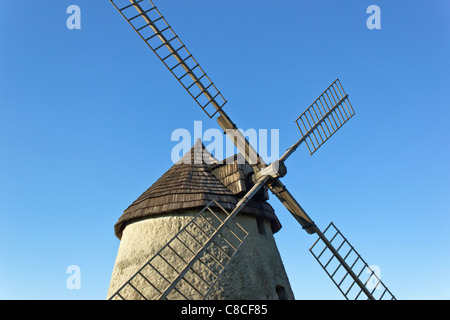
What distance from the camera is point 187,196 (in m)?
8.08

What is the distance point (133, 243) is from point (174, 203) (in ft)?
4.10

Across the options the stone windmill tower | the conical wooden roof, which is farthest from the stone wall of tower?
the conical wooden roof

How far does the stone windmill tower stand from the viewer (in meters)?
7.36

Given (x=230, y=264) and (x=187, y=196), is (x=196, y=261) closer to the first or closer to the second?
(x=230, y=264)

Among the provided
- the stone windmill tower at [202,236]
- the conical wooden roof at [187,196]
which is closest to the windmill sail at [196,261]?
the stone windmill tower at [202,236]

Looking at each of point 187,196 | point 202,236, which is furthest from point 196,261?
point 187,196

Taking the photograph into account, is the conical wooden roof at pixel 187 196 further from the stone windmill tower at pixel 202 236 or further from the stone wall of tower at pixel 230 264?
the stone wall of tower at pixel 230 264

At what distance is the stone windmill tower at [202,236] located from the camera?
736cm

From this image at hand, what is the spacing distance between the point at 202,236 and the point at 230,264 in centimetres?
78

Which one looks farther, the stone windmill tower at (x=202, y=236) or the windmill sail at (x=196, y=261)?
the stone windmill tower at (x=202, y=236)
